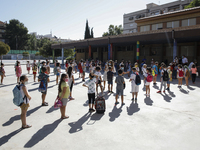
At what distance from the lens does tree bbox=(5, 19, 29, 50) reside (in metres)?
75.6

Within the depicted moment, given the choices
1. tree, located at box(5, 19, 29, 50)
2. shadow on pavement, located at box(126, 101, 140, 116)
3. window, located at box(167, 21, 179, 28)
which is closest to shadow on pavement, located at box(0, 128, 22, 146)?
shadow on pavement, located at box(126, 101, 140, 116)

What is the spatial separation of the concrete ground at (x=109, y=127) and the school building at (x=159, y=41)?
40.9 ft

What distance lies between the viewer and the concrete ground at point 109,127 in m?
4.09

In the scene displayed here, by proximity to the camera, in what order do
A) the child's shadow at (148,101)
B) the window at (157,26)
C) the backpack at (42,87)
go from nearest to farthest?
the backpack at (42,87)
the child's shadow at (148,101)
the window at (157,26)

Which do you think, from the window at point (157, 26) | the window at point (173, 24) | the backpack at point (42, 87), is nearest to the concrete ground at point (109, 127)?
the backpack at point (42, 87)

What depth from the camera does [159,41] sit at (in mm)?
23203

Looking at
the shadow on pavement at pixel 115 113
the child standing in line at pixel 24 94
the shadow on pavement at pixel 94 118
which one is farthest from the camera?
the shadow on pavement at pixel 115 113

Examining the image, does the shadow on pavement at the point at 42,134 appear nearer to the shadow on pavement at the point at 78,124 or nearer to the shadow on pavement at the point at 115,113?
the shadow on pavement at the point at 78,124

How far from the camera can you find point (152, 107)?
7.10 m

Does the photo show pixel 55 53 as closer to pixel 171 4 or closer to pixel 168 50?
pixel 168 50

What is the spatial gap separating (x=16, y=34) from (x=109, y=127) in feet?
275

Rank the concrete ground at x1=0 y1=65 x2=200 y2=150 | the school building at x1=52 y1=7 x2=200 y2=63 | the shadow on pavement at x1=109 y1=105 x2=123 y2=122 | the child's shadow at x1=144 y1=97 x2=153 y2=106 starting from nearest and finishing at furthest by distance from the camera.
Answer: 1. the concrete ground at x1=0 y1=65 x2=200 y2=150
2. the shadow on pavement at x1=109 y1=105 x2=123 y2=122
3. the child's shadow at x1=144 y1=97 x2=153 y2=106
4. the school building at x1=52 y1=7 x2=200 y2=63

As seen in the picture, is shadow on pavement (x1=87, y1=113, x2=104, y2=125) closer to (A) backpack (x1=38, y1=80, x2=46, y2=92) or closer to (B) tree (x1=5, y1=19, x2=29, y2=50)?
(A) backpack (x1=38, y1=80, x2=46, y2=92)

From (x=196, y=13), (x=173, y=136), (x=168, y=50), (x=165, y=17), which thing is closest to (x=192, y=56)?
(x=168, y=50)
